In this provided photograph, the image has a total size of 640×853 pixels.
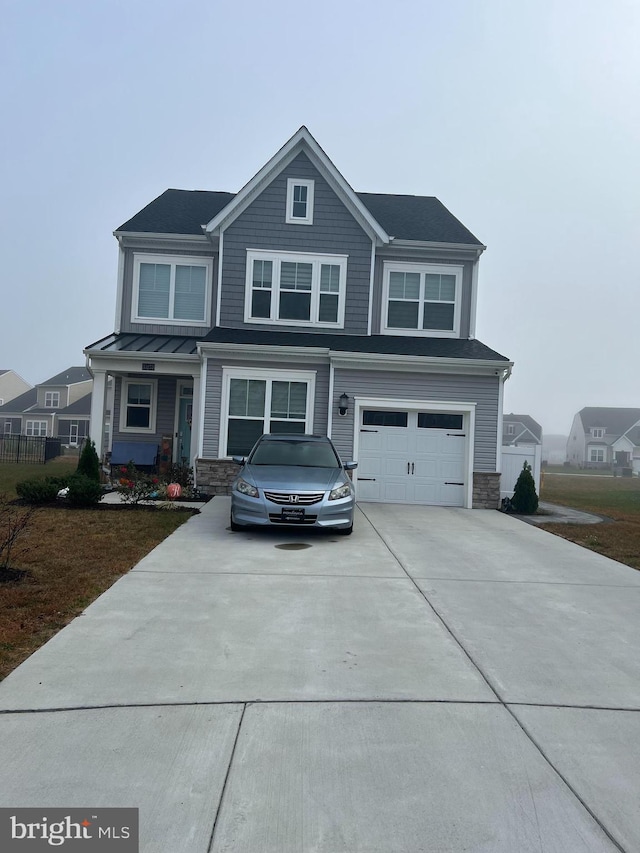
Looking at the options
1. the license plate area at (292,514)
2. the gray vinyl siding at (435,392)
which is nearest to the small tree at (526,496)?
the gray vinyl siding at (435,392)

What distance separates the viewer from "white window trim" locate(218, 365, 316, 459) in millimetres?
15477

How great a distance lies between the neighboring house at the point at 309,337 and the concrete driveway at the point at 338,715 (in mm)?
7918

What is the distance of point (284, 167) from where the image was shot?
16891 mm

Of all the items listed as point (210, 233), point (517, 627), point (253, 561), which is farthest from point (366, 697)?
point (210, 233)

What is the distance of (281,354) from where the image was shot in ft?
50.4

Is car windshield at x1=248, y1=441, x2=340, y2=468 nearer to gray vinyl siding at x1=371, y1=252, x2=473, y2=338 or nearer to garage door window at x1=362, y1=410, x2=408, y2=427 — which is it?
garage door window at x1=362, y1=410, x2=408, y2=427

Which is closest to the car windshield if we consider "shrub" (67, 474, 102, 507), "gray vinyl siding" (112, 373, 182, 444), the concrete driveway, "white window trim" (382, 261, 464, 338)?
"shrub" (67, 474, 102, 507)

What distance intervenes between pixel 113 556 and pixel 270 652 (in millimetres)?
3903

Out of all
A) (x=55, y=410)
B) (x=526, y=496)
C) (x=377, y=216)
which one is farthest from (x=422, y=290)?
(x=55, y=410)

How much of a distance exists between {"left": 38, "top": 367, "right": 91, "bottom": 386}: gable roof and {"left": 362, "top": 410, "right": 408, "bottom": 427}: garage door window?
4855 centimetres

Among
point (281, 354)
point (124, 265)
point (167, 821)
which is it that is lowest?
point (167, 821)

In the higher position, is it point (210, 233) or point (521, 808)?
point (210, 233)

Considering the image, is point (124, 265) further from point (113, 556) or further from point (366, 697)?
point (366, 697)

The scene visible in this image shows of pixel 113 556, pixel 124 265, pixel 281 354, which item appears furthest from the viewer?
pixel 124 265
